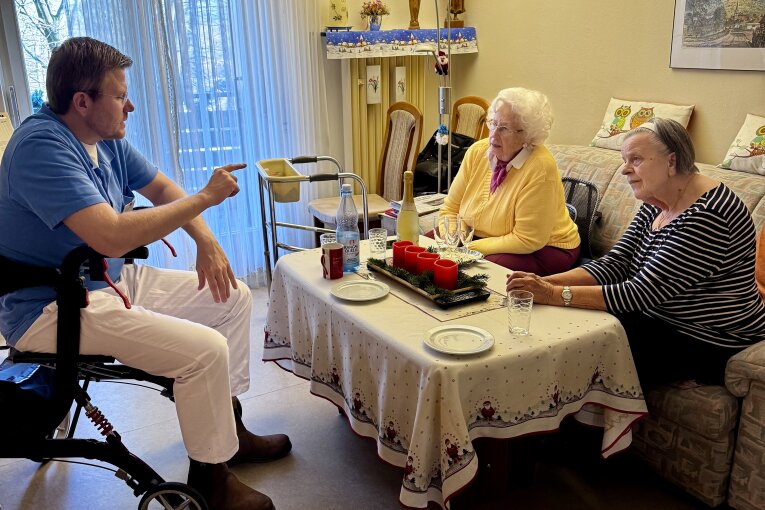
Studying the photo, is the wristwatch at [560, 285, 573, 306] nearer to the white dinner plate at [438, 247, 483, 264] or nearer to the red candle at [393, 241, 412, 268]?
the white dinner plate at [438, 247, 483, 264]

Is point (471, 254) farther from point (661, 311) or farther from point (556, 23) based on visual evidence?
point (556, 23)

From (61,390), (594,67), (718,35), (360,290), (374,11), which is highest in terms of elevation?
(374,11)

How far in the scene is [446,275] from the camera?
6.26 feet

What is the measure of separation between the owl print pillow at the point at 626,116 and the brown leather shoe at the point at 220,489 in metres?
2.47

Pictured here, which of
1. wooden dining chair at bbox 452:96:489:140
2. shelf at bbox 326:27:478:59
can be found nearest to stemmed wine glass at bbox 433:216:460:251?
wooden dining chair at bbox 452:96:489:140

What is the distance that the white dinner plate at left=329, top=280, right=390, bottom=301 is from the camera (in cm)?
190

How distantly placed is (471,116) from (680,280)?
8.64 feet

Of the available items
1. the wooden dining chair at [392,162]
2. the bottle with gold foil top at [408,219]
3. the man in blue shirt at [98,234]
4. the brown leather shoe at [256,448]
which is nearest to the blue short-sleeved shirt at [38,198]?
the man in blue shirt at [98,234]

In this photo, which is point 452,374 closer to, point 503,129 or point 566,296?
point 566,296

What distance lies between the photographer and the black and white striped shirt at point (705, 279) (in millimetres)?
1844

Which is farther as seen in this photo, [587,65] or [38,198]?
[587,65]

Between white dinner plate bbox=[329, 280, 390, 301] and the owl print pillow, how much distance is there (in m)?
1.90

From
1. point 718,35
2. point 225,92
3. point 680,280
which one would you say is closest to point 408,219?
point 680,280

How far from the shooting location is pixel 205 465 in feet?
6.16
